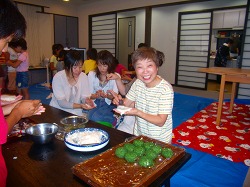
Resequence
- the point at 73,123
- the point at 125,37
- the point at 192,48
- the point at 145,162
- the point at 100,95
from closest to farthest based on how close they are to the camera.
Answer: the point at 145,162
the point at 73,123
the point at 100,95
the point at 192,48
the point at 125,37

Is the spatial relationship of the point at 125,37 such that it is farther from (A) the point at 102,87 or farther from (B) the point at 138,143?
(B) the point at 138,143

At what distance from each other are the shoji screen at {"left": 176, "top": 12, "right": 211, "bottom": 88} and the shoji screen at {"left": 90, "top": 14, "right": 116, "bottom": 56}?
252 centimetres

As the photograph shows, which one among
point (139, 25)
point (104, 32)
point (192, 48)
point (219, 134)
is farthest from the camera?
point (104, 32)

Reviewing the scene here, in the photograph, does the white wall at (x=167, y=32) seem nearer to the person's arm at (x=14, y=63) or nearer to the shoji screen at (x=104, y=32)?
the shoji screen at (x=104, y=32)

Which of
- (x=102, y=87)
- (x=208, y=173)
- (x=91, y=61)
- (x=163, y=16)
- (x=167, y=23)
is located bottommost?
(x=208, y=173)

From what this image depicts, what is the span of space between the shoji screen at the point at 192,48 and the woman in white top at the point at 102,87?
428 centimetres

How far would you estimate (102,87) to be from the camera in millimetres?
2504

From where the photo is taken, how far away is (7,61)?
13.6 feet

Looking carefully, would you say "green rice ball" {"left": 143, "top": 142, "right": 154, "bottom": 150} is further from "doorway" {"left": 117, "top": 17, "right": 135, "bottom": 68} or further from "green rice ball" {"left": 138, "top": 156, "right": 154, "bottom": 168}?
"doorway" {"left": 117, "top": 17, "right": 135, "bottom": 68}

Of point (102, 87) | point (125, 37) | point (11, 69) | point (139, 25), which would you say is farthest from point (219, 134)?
point (125, 37)

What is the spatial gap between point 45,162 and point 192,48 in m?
5.90

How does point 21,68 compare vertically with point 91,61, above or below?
below

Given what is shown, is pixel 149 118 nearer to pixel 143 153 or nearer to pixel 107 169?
pixel 143 153

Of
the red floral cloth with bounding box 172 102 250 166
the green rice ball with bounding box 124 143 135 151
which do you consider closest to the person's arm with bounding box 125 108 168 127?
the green rice ball with bounding box 124 143 135 151
